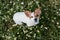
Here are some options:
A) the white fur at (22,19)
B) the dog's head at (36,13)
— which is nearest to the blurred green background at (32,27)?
the white fur at (22,19)

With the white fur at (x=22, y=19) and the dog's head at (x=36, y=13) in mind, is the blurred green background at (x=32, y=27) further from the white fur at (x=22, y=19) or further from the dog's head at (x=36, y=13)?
the dog's head at (x=36, y=13)

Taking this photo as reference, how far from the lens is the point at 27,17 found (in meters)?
2.47

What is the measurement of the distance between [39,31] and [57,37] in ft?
0.68

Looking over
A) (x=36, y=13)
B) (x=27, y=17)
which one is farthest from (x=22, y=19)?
(x=36, y=13)

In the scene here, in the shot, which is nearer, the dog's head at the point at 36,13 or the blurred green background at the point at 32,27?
the dog's head at the point at 36,13

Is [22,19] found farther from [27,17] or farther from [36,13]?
[36,13]

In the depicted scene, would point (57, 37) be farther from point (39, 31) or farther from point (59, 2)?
point (59, 2)

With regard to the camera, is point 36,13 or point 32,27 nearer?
point 36,13

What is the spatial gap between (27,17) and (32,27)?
140 mm

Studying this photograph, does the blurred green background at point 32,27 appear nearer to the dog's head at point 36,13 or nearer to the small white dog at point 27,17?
the small white dog at point 27,17

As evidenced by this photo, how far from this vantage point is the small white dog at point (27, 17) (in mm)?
2407

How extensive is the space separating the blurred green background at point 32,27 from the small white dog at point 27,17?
0.06m

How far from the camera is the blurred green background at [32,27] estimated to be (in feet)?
8.18

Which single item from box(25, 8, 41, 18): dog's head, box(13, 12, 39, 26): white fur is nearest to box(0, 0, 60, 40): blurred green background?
box(13, 12, 39, 26): white fur
